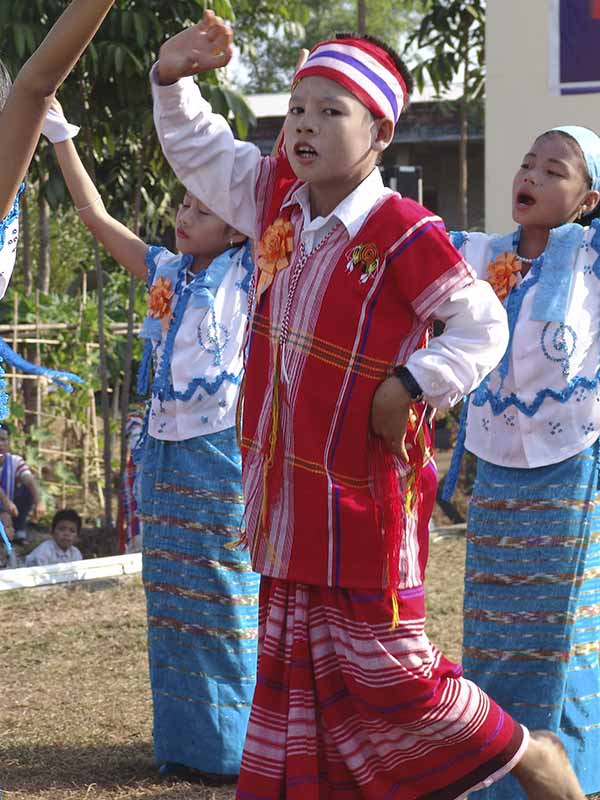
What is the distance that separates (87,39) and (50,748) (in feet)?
9.62

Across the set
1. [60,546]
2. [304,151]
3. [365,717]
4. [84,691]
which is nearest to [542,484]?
[365,717]

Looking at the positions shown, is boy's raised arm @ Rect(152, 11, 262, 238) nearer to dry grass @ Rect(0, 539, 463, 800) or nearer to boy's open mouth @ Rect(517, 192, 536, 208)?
boy's open mouth @ Rect(517, 192, 536, 208)

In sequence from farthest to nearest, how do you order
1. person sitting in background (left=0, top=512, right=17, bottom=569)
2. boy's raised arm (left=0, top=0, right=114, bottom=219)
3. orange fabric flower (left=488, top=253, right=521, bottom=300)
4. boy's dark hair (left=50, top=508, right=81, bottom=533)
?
boy's dark hair (left=50, top=508, right=81, bottom=533) → person sitting in background (left=0, top=512, right=17, bottom=569) → orange fabric flower (left=488, top=253, right=521, bottom=300) → boy's raised arm (left=0, top=0, right=114, bottom=219)

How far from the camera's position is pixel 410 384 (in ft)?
9.67

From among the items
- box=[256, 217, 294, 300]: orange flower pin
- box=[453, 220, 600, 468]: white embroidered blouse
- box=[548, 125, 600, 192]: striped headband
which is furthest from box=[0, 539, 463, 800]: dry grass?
box=[548, 125, 600, 192]: striped headband

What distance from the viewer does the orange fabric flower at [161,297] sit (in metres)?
4.46

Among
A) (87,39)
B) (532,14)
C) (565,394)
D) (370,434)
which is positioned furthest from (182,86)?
(532,14)

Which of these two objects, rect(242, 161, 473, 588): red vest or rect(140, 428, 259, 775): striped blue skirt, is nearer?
rect(242, 161, 473, 588): red vest

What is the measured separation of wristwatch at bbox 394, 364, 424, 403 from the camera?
9.66 ft

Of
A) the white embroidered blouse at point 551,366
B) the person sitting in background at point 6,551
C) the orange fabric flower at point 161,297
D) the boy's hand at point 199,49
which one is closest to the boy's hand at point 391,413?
the boy's hand at point 199,49

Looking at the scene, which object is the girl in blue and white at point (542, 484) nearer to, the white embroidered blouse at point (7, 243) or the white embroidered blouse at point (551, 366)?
the white embroidered blouse at point (551, 366)

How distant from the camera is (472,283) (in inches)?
119

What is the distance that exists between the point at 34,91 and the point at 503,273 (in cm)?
188

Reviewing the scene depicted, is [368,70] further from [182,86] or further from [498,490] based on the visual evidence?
[498,490]
